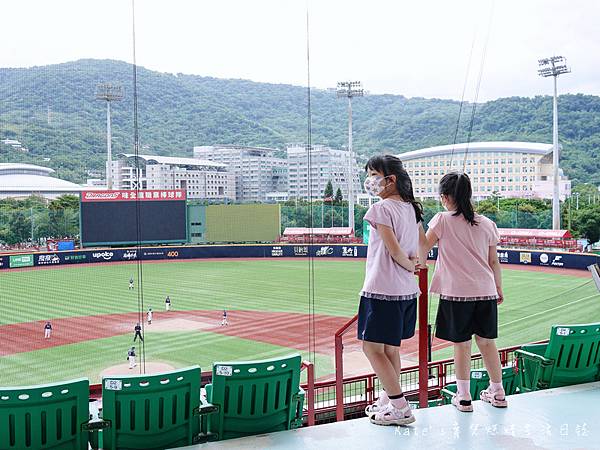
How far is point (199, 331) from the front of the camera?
448 inches

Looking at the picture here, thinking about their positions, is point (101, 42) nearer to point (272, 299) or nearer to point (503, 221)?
point (272, 299)

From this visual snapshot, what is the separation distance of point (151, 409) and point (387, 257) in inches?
31.4

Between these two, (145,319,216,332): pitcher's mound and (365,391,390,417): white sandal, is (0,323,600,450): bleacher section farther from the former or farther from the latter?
(145,319,216,332): pitcher's mound

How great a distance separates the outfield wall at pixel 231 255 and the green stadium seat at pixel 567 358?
13.2m

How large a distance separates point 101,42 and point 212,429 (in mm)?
7302

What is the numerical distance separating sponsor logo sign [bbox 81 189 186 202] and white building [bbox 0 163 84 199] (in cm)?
778

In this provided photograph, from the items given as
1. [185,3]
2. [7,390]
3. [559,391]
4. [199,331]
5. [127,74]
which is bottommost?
[199,331]

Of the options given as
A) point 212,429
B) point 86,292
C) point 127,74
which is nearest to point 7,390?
point 212,429

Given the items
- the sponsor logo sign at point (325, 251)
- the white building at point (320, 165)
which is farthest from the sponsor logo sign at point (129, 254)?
the sponsor logo sign at point (325, 251)

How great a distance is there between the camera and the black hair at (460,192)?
2.01 m

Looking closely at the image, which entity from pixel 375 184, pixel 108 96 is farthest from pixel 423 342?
pixel 108 96

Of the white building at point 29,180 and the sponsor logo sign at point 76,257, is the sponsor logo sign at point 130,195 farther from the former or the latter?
the white building at point 29,180

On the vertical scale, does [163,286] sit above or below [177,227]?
below

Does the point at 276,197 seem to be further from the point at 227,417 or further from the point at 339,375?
the point at 227,417
